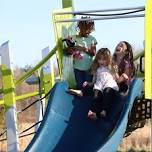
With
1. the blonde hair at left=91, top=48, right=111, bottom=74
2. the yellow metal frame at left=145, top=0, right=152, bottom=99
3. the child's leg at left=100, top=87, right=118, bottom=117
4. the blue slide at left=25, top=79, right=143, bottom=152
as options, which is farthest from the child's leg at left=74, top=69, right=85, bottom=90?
the yellow metal frame at left=145, top=0, right=152, bottom=99

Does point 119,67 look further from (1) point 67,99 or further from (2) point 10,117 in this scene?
(2) point 10,117

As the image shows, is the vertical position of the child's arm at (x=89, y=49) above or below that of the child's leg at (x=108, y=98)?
above

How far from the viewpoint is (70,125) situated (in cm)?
620

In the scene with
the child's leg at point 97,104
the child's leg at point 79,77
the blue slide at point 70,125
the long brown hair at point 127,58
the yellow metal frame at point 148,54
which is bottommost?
the blue slide at point 70,125

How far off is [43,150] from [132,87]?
47.2 inches

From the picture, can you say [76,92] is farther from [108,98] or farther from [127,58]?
[127,58]

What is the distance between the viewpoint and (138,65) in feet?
20.9

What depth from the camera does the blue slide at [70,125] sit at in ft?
19.3

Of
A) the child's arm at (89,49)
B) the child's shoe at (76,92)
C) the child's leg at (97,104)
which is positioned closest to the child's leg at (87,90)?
the child's shoe at (76,92)

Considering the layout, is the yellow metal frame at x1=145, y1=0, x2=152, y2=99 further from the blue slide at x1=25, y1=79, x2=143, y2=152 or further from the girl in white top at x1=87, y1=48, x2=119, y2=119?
the girl in white top at x1=87, y1=48, x2=119, y2=119

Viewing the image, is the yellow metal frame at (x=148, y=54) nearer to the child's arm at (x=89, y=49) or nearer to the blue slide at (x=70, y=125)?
the blue slide at (x=70, y=125)

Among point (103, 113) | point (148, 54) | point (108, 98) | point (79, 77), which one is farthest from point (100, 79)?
point (148, 54)

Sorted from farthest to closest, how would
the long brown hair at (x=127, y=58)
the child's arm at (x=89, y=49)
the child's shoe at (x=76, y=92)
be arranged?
the child's arm at (x=89, y=49)
the child's shoe at (x=76, y=92)
the long brown hair at (x=127, y=58)

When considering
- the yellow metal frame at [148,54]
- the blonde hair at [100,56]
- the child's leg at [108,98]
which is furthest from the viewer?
the blonde hair at [100,56]
